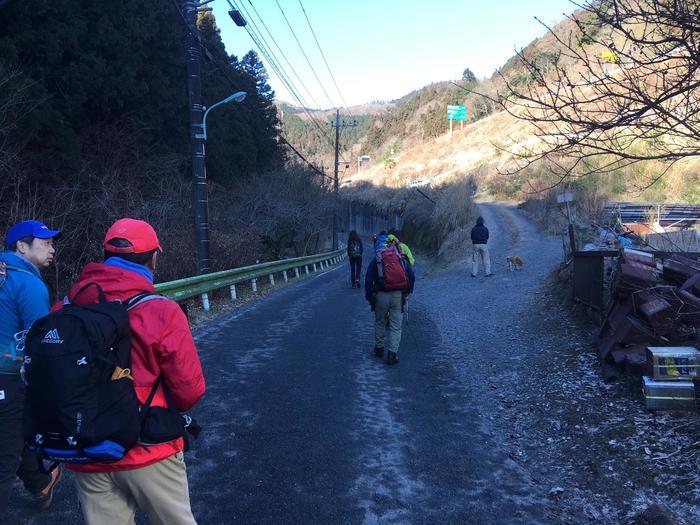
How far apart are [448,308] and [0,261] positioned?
11.1 meters

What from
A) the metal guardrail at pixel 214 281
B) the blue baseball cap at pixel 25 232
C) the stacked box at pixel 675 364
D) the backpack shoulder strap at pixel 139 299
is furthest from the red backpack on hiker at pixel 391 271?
the backpack shoulder strap at pixel 139 299

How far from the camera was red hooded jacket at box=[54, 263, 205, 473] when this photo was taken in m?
2.38

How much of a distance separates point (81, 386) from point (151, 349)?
32 centimetres

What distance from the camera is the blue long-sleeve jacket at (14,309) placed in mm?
3123

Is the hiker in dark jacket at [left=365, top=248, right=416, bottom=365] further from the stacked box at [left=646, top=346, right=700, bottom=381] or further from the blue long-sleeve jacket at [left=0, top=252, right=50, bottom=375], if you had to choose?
the blue long-sleeve jacket at [left=0, top=252, right=50, bottom=375]

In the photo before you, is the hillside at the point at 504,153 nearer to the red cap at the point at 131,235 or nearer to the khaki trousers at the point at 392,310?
the khaki trousers at the point at 392,310

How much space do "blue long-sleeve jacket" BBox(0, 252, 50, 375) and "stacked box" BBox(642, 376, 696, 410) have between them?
487cm

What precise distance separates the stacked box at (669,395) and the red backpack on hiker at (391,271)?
3.42m

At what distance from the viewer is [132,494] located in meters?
2.51

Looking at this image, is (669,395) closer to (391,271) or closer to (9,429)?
(391,271)

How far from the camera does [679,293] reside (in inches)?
239

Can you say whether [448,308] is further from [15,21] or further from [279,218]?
[279,218]

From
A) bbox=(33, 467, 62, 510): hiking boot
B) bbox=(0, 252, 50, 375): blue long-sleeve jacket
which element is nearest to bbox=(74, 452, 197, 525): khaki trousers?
bbox=(0, 252, 50, 375): blue long-sleeve jacket

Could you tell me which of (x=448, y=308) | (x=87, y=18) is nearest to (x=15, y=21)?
(x=87, y=18)
